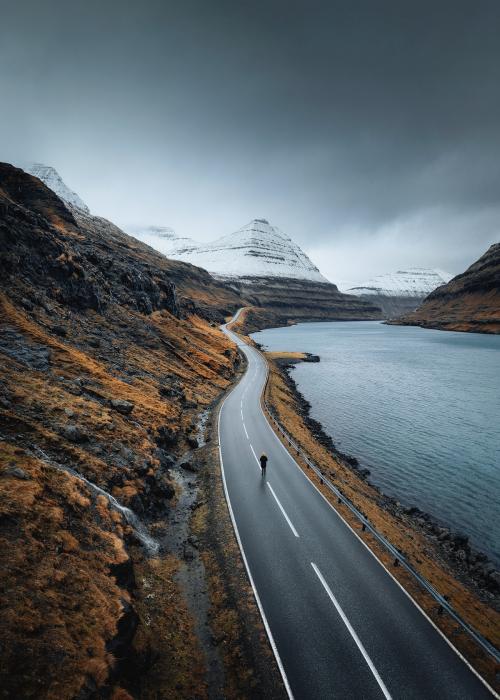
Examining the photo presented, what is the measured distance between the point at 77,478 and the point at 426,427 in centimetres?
4273

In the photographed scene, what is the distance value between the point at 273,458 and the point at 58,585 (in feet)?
59.9

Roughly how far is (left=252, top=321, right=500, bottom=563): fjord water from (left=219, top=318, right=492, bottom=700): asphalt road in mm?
13162

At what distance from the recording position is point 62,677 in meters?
7.80

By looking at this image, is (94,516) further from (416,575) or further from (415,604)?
(416,575)

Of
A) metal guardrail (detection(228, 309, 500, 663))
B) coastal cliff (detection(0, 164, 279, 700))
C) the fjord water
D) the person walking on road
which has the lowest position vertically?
coastal cliff (detection(0, 164, 279, 700))

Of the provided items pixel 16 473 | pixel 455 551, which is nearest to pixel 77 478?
pixel 16 473

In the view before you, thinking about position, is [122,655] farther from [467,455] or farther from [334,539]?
[467,455]

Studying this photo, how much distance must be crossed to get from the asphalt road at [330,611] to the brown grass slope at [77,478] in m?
3.52

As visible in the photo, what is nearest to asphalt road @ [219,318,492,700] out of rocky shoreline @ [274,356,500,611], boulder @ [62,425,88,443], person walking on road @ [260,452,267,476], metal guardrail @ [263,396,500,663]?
metal guardrail @ [263,396,500,663]

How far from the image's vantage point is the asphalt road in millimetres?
10391

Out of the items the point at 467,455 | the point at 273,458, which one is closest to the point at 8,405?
the point at 273,458

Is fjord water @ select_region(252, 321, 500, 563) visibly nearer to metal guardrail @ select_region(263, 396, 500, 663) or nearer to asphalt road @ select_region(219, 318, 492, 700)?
metal guardrail @ select_region(263, 396, 500, 663)

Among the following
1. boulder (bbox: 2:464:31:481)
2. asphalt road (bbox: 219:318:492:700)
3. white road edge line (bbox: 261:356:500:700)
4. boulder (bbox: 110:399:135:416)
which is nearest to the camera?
asphalt road (bbox: 219:318:492:700)

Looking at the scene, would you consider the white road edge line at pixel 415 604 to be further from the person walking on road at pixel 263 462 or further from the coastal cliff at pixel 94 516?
the coastal cliff at pixel 94 516
